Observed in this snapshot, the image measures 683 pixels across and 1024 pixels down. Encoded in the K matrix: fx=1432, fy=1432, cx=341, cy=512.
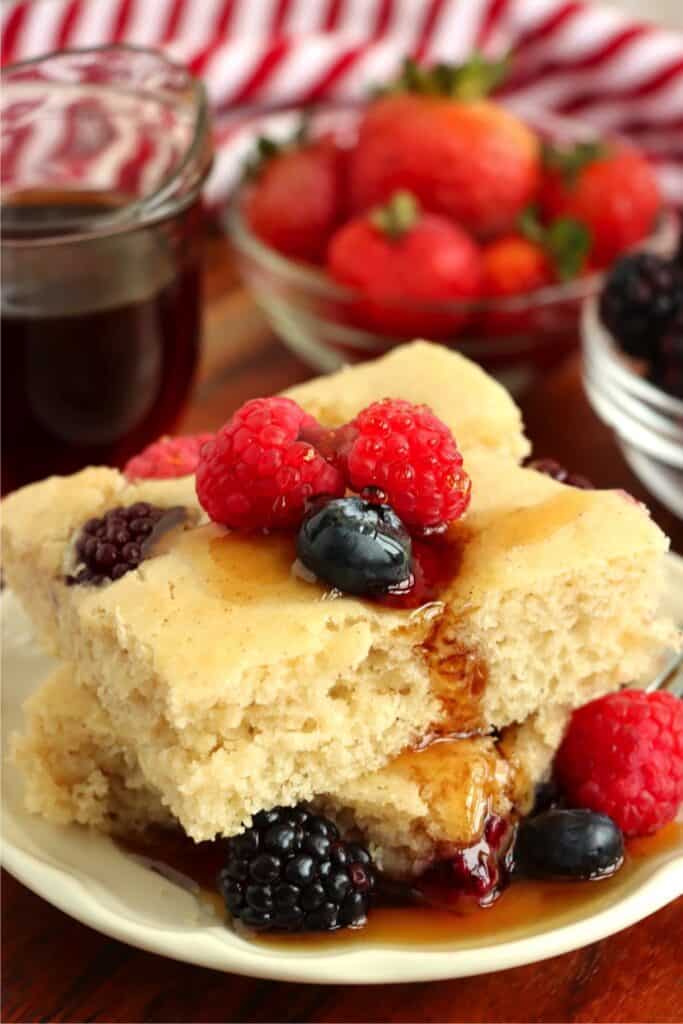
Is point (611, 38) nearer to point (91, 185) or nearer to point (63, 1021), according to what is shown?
point (91, 185)

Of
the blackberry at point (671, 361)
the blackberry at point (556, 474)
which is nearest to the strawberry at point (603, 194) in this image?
the blackberry at point (671, 361)

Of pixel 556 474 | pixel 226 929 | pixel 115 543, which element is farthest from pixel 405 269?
pixel 226 929

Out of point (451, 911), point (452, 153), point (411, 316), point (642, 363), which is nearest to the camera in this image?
point (451, 911)

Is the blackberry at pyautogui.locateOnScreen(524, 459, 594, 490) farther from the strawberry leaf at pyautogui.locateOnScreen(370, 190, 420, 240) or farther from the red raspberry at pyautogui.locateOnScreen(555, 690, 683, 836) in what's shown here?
the strawberry leaf at pyautogui.locateOnScreen(370, 190, 420, 240)

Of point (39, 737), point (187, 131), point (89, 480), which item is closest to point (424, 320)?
point (187, 131)

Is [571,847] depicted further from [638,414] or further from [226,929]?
[638,414]

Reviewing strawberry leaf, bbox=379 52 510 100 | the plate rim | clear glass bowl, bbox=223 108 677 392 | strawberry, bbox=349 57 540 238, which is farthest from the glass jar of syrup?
the plate rim
